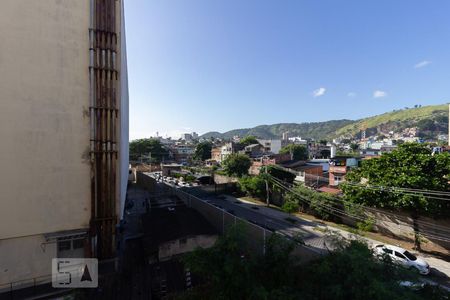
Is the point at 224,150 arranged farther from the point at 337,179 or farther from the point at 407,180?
the point at 407,180

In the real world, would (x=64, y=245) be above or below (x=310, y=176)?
below

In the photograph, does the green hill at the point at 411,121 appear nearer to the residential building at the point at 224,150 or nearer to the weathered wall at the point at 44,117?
the residential building at the point at 224,150

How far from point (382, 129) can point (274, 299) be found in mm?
207629

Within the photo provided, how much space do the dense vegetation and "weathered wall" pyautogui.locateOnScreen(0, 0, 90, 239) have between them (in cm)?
852

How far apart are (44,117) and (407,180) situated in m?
19.7

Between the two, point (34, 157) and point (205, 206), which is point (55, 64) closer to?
point (34, 157)

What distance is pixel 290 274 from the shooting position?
558 cm

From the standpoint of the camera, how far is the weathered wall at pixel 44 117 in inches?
363

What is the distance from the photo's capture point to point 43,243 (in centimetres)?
993

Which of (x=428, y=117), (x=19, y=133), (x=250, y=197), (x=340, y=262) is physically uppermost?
(x=428, y=117)

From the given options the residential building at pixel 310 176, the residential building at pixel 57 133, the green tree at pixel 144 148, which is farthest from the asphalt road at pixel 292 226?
the green tree at pixel 144 148

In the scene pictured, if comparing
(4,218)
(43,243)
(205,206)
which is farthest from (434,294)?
(4,218)

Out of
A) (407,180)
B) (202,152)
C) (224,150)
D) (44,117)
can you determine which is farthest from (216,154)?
(44,117)

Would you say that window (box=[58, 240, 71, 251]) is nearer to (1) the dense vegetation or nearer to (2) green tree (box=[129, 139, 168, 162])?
(1) the dense vegetation
